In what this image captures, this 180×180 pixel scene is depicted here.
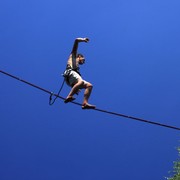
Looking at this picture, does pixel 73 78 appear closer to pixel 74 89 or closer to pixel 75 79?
pixel 75 79

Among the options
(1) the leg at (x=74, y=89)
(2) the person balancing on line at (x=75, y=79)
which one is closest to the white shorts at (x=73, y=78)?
(2) the person balancing on line at (x=75, y=79)

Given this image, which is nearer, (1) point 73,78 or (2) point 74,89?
(2) point 74,89

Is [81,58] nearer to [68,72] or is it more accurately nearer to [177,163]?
[68,72]

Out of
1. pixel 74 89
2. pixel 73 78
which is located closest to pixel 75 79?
pixel 73 78

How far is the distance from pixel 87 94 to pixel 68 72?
0.76 metres

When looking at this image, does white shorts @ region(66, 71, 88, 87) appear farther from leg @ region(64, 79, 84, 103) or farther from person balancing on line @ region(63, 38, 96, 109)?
leg @ region(64, 79, 84, 103)

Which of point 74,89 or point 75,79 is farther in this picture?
point 75,79

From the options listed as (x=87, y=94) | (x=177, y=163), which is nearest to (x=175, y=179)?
(x=177, y=163)

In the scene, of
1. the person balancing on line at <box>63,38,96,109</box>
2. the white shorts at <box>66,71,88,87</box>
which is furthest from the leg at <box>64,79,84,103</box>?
the white shorts at <box>66,71,88,87</box>

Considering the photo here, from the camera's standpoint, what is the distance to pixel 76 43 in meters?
8.57

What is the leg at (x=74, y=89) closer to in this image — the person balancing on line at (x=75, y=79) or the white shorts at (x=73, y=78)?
the person balancing on line at (x=75, y=79)

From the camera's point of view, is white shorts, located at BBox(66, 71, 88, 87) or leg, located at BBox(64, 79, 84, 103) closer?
leg, located at BBox(64, 79, 84, 103)

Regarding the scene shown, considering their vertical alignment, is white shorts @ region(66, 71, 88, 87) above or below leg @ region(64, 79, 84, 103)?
above

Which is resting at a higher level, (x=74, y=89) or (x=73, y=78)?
(x=73, y=78)
